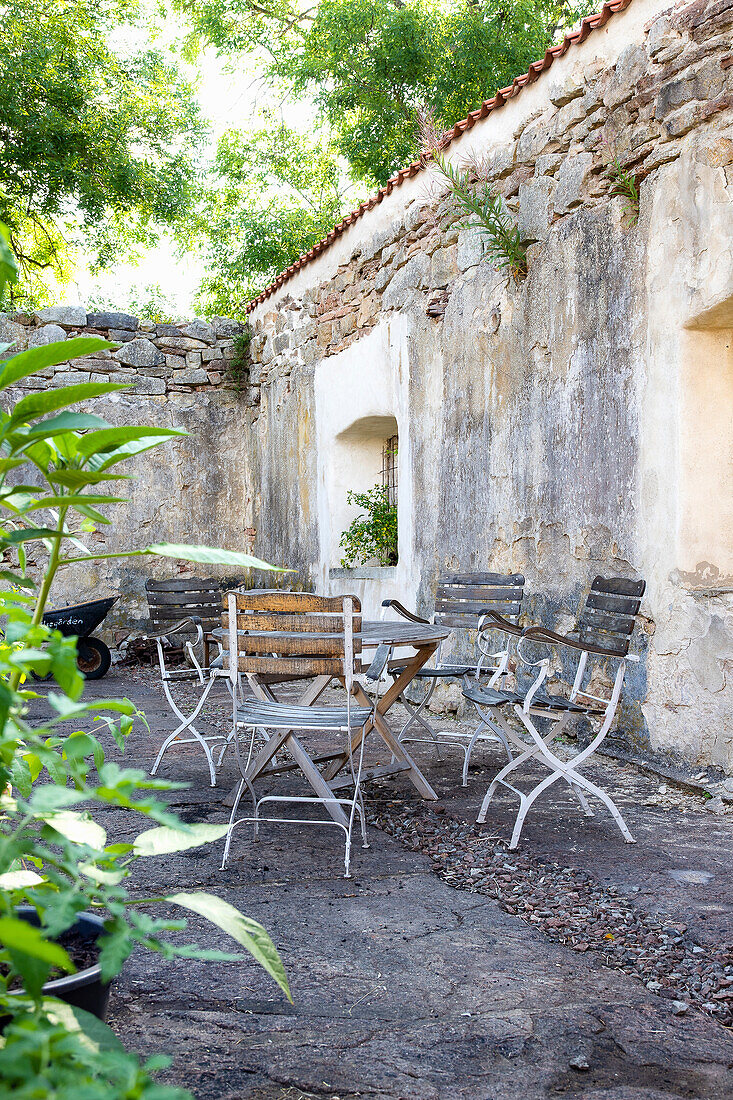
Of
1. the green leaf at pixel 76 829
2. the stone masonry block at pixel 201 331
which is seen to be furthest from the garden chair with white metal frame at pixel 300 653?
the stone masonry block at pixel 201 331

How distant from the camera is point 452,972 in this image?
2.45m

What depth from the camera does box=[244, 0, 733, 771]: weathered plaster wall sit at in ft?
14.1

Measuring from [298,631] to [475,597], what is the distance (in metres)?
2.03

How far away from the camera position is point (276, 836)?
3.75 m

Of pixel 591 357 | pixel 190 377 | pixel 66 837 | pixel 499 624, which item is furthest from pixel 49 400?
pixel 190 377

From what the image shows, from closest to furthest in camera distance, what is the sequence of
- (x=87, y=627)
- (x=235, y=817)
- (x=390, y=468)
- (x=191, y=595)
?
1. (x=235, y=817)
2. (x=191, y=595)
3. (x=390, y=468)
4. (x=87, y=627)

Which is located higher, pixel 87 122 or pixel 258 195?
pixel 258 195

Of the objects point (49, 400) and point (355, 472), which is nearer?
point (49, 400)

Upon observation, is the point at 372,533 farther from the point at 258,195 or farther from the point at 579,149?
the point at 258,195

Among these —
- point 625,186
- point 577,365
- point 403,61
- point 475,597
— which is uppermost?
point 403,61

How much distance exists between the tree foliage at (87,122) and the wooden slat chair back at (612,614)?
10.9m

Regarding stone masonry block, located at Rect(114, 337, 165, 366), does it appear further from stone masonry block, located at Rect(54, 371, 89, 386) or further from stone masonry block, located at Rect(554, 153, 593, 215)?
stone masonry block, located at Rect(554, 153, 593, 215)

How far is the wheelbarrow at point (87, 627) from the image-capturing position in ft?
28.1

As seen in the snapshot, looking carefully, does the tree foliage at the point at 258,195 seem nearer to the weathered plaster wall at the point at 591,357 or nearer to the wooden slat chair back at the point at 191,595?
the weathered plaster wall at the point at 591,357
